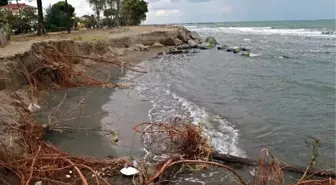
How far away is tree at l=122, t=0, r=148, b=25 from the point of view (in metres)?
70.0

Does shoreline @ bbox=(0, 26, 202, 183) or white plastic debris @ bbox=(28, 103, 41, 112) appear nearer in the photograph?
shoreline @ bbox=(0, 26, 202, 183)

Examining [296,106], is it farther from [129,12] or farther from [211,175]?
[129,12]

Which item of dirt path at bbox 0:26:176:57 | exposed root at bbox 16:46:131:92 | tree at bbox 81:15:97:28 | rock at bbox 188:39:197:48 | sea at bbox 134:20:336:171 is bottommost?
sea at bbox 134:20:336:171

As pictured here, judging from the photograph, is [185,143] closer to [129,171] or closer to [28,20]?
[129,171]

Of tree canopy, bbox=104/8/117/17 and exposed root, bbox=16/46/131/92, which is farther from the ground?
tree canopy, bbox=104/8/117/17

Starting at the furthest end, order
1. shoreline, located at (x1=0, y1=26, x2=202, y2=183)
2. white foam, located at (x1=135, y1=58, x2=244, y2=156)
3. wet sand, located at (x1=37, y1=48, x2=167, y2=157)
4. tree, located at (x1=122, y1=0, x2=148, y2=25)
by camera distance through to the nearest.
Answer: tree, located at (x1=122, y1=0, x2=148, y2=25), white foam, located at (x1=135, y1=58, x2=244, y2=156), wet sand, located at (x1=37, y1=48, x2=167, y2=157), shoreline, located at (x1=0, y1=26, x2=202, y2=183)

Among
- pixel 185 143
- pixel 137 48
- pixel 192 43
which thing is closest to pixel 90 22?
pixel 192 43

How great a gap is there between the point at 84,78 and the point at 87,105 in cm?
389

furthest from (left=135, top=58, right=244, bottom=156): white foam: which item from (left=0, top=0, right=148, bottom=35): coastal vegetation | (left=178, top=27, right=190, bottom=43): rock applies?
(left=178, top=27, right=190, bottom=43): rock

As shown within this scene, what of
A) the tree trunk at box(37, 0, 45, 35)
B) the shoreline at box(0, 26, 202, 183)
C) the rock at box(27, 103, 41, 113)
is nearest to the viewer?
the shoreline at box(0, 26, 202, 183)

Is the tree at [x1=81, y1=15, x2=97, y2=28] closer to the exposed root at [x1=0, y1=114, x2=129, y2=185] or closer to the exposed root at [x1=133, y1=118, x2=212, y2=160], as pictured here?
the exposed root at [x1=133, y1=118, x2=212, y2=160]

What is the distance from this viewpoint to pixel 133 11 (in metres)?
72.8

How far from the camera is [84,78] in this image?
Answer: 15977 millimetres

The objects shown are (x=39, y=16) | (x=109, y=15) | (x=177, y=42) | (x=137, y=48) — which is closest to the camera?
(x=39, y=16)
